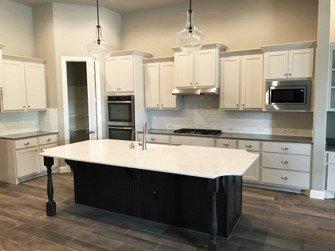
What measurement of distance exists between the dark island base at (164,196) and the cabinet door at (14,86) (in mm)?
2205

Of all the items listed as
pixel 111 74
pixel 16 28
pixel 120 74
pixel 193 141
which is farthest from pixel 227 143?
pixel 16 28

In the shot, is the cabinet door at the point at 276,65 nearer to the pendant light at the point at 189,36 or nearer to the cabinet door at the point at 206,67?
the cabinet door at the point at 206,67

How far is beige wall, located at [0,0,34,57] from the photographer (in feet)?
17.6

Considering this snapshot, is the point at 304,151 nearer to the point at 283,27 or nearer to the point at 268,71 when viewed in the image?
the point at 268,71

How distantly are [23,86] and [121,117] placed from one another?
1965 millimetres

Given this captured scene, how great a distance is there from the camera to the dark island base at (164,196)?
3055 millimetres

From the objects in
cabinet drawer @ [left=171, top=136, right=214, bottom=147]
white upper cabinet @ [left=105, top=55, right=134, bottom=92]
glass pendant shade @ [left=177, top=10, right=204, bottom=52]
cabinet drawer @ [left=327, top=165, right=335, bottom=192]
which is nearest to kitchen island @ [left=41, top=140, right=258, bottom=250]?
glass pendant shade @ [left=177, top=10, right=204, bottom=52]

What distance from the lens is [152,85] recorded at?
229 inches

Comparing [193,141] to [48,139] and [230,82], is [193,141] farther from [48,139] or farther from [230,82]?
[48,139]

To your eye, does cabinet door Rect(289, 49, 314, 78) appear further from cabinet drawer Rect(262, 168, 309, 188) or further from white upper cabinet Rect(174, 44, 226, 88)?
cabinet drawer Rect(262, 168, 309, 188)

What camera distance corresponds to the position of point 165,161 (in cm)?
297

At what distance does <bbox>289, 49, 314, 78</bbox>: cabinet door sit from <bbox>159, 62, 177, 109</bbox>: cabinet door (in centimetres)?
221

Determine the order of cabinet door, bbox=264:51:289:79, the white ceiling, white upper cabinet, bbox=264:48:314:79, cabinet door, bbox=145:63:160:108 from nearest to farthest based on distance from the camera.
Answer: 1. white upper cabinet, bbox=264:48:314:79
2. cabinet door, bbox=264:51:289:79
3. the white ceiling
4. cabinet door, bbox=145:63:160:108

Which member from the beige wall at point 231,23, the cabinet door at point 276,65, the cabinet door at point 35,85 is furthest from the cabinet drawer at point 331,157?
the cabinet door at point 35,85
